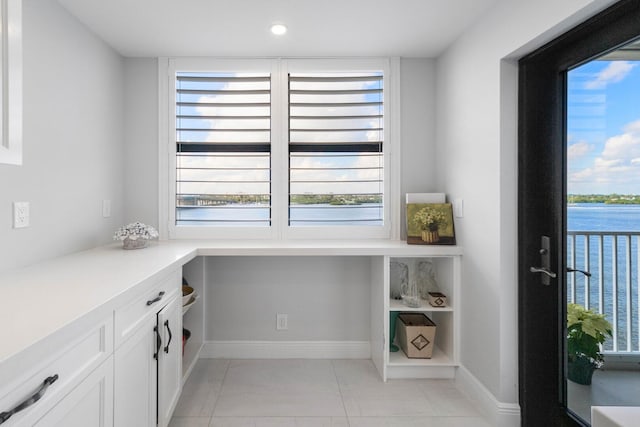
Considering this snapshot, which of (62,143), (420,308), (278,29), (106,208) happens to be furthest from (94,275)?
(420,308)

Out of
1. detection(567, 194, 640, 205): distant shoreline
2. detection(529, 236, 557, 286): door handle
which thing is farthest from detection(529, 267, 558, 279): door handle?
detection(567, 194, 640, 205): distant shoreline

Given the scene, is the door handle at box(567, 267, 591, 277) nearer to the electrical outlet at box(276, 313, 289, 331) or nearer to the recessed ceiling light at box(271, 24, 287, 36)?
the electrical outlet at box(276, 313, 289, 331)

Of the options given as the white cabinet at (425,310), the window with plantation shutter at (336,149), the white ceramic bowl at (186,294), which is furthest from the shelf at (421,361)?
the white ceramic bowl at (186,294)

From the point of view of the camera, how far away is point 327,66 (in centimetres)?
276

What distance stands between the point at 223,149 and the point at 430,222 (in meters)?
1.69

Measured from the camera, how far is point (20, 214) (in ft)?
5.53

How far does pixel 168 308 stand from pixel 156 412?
0.48 meters

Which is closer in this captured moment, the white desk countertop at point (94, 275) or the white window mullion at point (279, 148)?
the white desk countertop at point (94, 275)

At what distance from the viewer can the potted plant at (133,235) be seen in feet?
7.42

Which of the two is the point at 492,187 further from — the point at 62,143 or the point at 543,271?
the point at 62,143

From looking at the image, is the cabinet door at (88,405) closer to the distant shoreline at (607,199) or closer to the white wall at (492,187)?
the white wall at (492,187)

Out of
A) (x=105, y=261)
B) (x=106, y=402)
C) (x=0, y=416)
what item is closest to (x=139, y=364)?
(x=106, y=402)

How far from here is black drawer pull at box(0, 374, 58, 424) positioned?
2.47ft

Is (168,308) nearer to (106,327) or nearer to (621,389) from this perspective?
(106,327)
